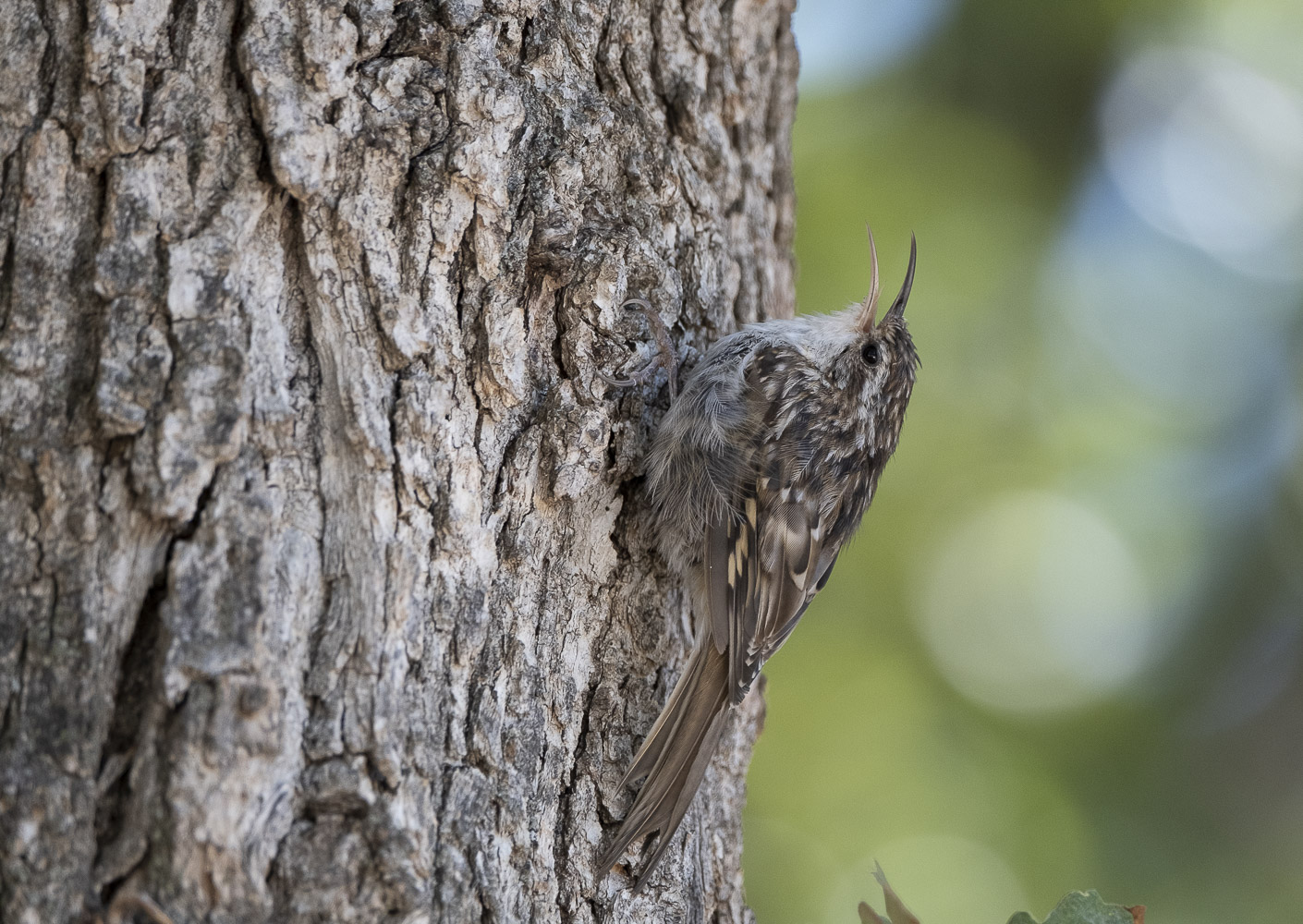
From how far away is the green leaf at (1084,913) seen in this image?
1347 millimetres

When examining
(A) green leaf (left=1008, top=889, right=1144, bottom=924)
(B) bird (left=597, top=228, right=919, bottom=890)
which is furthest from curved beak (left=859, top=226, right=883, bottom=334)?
(A) green leaf (left=1008, top=889, right=1144, bottom=924)

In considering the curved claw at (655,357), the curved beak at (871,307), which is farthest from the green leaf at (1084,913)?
the curved beak at (871,307)

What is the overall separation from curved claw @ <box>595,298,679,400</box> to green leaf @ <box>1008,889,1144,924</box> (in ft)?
3.28

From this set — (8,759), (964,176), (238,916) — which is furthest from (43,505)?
(964,176)

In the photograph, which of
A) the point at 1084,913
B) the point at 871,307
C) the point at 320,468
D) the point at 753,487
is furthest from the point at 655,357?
the point at 1084,913

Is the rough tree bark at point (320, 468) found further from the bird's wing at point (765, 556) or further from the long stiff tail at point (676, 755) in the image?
the bird's wing at point (765, 556)

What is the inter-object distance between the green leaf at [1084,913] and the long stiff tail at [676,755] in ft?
1.74

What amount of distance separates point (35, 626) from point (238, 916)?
0.42 metres

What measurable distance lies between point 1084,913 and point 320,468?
3.86ft

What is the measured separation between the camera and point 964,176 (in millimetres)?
3678

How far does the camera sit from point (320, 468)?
137 centimetres

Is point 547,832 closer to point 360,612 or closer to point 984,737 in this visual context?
point 360,612

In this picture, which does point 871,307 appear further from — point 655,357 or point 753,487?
point 655,357

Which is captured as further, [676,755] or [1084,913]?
[676,755]
